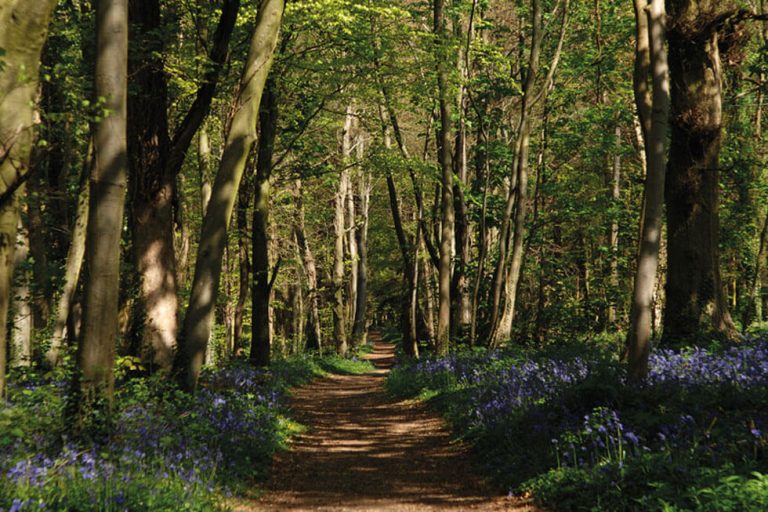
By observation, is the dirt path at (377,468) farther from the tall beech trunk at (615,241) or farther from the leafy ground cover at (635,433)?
the tall beech trunk at (615,241)

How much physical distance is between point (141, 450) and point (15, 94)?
352 centimetres

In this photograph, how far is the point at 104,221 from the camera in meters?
6.34

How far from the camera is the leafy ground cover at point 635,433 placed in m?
4.68

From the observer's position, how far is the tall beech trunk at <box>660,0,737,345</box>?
10.1 meters

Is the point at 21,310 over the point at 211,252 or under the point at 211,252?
under

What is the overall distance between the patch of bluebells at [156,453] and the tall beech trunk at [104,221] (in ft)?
2.10

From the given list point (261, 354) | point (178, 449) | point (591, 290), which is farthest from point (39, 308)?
point (591, 290)

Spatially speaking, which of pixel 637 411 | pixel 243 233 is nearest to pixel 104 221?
pixel 637 411

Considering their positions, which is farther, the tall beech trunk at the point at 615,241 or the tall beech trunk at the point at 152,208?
the tall beech trunk at the point at 615,241

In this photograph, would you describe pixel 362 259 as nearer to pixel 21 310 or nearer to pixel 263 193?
pixel 263 193

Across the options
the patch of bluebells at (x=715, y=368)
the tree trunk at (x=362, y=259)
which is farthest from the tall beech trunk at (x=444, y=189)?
the tree trunk at (x=362, y=259)

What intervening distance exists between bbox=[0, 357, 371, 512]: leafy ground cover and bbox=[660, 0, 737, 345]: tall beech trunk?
680cm

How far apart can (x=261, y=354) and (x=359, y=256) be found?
1704 cm

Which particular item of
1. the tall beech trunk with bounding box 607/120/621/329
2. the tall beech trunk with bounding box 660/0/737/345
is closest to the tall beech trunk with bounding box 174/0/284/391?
the tall beech trunk with bounding box 660/0/737/345
